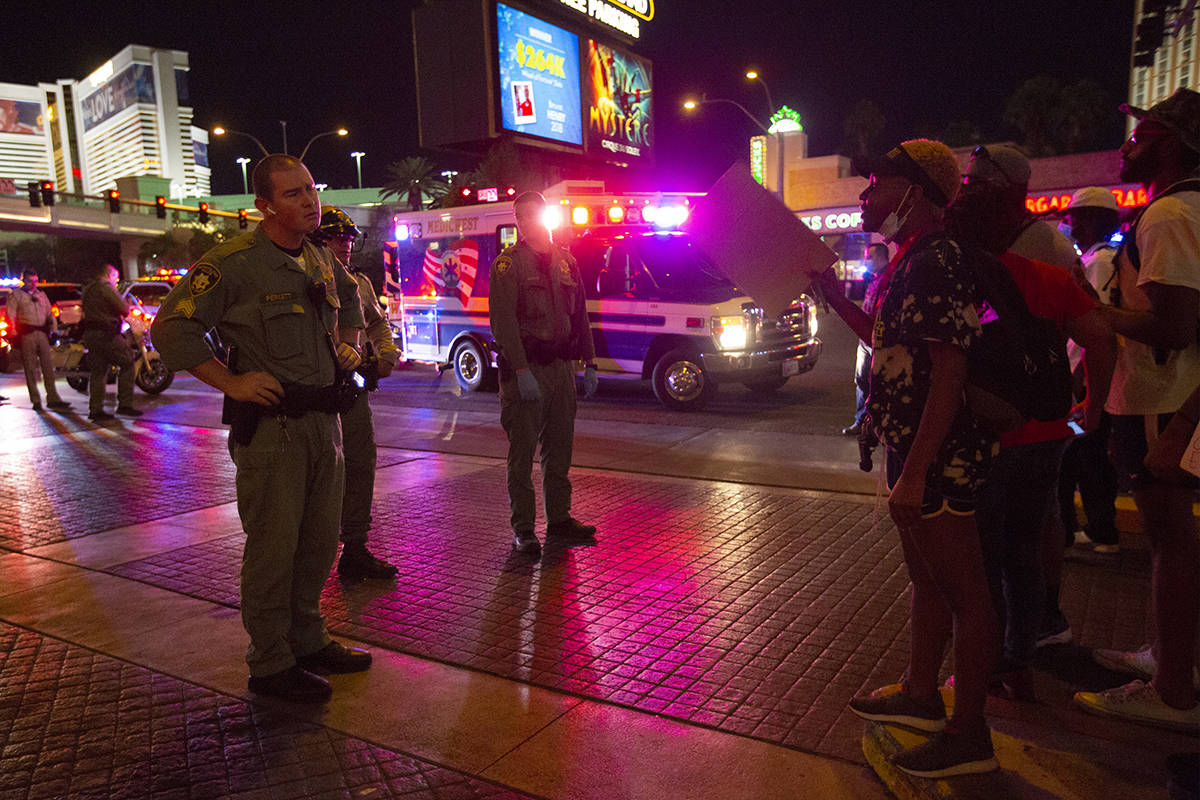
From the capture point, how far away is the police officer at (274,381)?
10.7 ft

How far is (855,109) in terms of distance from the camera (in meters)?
52.1

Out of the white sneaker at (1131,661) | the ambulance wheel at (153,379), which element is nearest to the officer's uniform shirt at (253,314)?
the white sneaker at (1131,661)

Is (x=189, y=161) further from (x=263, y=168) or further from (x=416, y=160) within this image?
(x=263, y=168)

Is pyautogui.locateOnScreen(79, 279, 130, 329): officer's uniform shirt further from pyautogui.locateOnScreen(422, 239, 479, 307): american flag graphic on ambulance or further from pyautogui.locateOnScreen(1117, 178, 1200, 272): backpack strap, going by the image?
pyautogui.locateOnScreen(1117, 178, 1200, 272): backpack strap

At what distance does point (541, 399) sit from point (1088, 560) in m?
3.31

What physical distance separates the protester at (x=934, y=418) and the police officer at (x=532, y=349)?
2.83 m

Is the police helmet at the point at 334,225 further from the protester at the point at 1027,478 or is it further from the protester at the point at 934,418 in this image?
the protester at the point at 1027,478

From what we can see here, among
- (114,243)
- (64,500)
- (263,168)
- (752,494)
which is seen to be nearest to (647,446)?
(752,494)

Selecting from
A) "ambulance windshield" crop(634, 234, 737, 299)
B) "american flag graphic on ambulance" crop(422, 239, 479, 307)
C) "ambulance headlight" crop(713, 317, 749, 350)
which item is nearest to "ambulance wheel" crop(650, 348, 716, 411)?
"ambulance headlight" crop(713, 317, 749, 350)

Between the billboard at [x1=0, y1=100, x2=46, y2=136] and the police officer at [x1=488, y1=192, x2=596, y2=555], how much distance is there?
16983cm

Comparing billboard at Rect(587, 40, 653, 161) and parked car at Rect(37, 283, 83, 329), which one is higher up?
billboard at Rect(587, 40, 653, 161)

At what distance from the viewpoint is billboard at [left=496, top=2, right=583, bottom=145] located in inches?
1236

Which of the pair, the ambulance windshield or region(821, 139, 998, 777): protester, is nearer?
region(821, 139, 998, 777): protester

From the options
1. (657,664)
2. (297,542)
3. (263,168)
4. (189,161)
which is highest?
(189,161)
